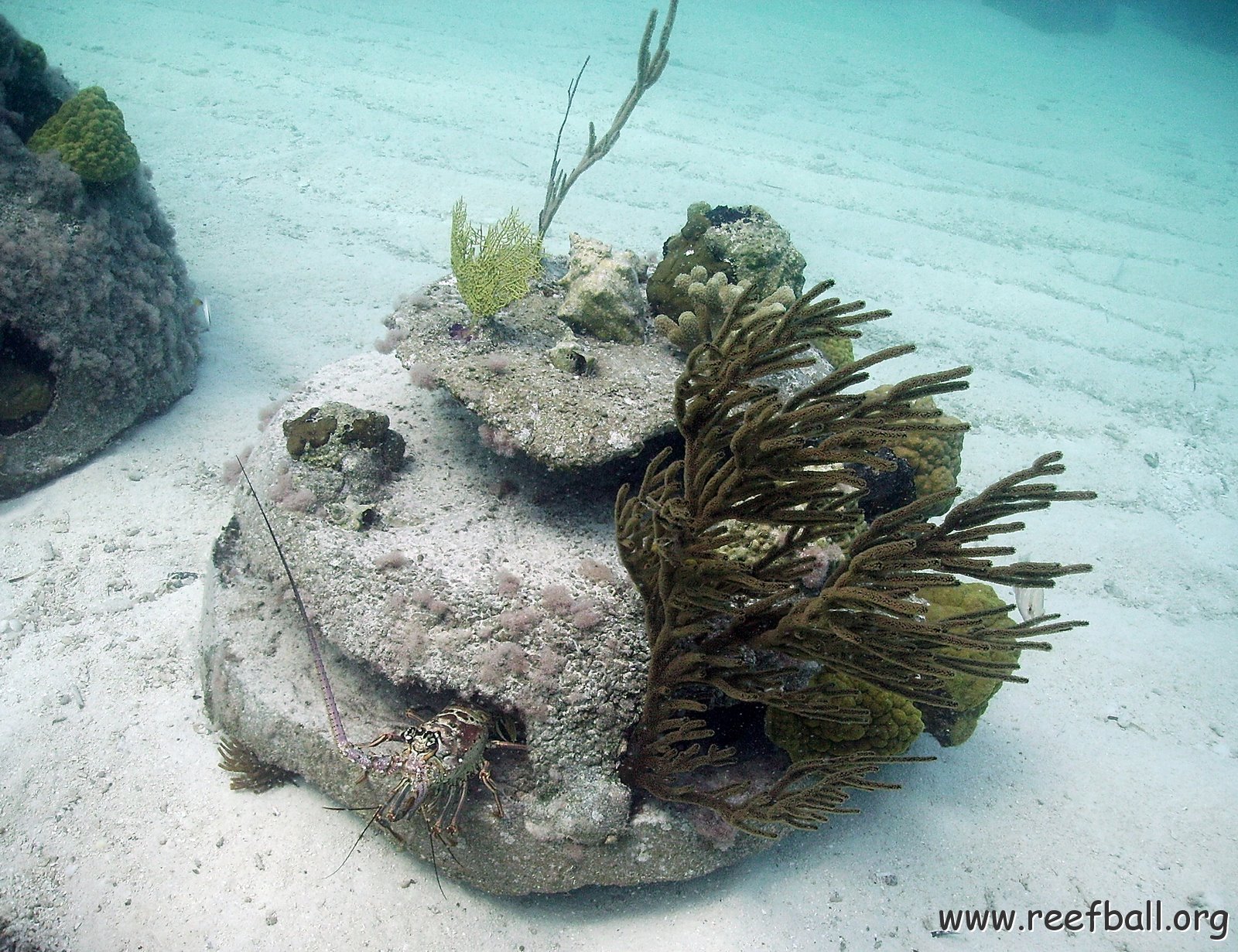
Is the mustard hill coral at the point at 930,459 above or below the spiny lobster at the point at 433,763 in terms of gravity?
above

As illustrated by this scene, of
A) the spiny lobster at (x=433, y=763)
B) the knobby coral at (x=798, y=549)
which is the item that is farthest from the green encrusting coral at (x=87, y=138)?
the knobby coral at (x=798, y=549)

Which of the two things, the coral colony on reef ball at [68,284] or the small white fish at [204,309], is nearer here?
the coral colony on reef ball at [68,284]

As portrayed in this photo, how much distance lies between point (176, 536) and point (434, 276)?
5.07m

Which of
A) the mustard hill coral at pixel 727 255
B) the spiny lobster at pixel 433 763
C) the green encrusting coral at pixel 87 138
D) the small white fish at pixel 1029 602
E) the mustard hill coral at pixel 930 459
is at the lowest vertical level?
the spiny lobster at pixel 433 763

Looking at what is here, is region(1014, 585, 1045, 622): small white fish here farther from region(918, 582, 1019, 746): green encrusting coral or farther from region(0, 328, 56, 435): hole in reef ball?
region(0, 328, 56, 435): hole in reef ball

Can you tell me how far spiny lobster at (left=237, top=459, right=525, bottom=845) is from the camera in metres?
2.96

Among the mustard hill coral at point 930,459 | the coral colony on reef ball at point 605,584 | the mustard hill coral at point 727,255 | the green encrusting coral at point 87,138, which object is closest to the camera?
the coral colony on reef ball at point 605,584

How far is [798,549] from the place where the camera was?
295 centimetres

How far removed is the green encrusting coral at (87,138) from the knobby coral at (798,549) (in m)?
5.95

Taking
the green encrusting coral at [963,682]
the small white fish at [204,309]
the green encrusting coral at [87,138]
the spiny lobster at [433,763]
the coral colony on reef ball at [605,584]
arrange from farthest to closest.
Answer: the small white fish at [204,309] → the green encrusting coral at [87,138] → the green encrusting coral at [963,682] → the spiny lobster at [433,763] → the coral colony on reef ball at [605,584]

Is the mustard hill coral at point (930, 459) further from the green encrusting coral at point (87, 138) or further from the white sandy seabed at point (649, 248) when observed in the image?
the green encrusting coral at point (87, 138)

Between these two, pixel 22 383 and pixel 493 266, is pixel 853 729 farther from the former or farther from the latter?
pixel 22 383

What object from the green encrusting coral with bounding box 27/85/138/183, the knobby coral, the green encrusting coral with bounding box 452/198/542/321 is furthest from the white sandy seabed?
the green encrusting coral with bounding box 452/198/542/321

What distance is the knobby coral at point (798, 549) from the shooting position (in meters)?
2.57
